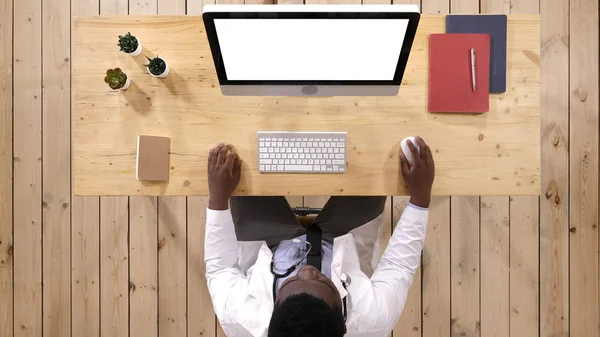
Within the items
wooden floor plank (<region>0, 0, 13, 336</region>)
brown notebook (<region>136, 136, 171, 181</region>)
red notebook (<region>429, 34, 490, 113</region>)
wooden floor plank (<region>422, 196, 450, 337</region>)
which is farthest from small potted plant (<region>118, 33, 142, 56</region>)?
wooden floor plank (<region>422, 196, 450, 337</region>)

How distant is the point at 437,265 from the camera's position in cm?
180

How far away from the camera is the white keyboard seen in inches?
45.2

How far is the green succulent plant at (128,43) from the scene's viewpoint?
1.09m

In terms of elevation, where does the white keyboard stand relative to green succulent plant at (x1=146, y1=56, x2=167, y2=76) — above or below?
below

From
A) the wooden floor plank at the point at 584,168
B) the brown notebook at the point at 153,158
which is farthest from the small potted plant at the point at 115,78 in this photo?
the wooden floor plank at the point at 584,168

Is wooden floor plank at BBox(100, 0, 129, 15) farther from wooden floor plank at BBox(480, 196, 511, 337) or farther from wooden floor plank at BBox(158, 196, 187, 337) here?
wooden floor plank at BBox(480, 196, 511, 337)

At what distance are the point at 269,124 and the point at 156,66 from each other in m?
0.39

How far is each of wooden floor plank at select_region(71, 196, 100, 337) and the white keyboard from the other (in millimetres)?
1168

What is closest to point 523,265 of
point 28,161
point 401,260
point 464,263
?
point 464,263

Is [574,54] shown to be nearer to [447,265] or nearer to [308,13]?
[447,265]

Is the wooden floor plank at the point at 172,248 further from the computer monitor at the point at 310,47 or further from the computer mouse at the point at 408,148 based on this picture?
the computer mouse at the point at 408,148

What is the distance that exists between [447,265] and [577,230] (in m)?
0.68

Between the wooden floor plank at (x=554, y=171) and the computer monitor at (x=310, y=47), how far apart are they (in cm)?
119

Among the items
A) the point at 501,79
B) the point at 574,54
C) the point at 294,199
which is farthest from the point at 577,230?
the point at 294,199
